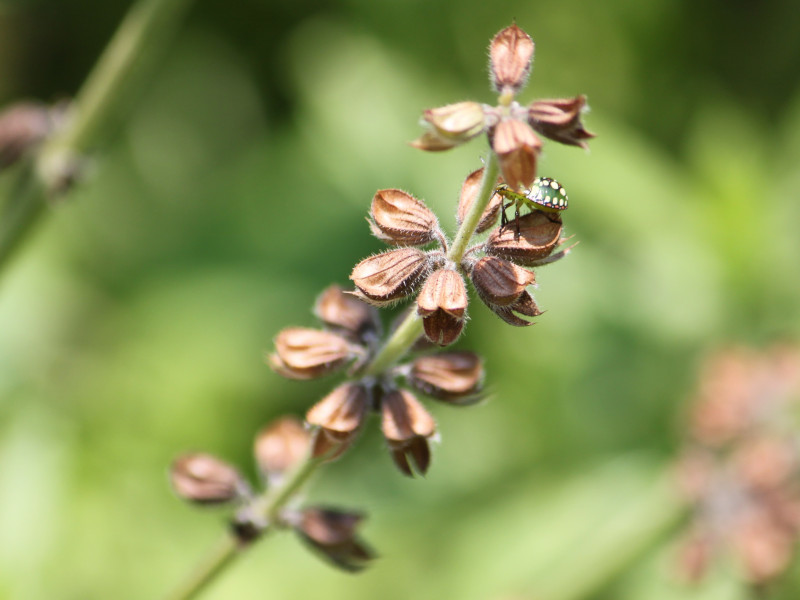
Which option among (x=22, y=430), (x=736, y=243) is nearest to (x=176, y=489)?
(x=22, y=430)

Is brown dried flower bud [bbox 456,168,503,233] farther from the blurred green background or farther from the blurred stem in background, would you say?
the blurred green background

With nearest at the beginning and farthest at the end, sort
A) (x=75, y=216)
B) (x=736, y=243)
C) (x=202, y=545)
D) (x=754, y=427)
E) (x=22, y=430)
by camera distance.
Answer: (x=22, y=430)
(x=754, y=427)
(x=202, y=545)
(x=736, y=243)
(x=75, y=216)

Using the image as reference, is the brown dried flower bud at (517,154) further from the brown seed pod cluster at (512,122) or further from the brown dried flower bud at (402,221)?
the brown dried flower bud at (402,221)

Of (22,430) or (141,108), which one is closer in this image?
(22,430)

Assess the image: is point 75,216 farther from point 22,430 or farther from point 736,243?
point 736,243

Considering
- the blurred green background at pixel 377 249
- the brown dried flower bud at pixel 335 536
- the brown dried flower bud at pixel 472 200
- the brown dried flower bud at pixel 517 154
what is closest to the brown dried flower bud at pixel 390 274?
the brown dried flower bud at pixel 472 200

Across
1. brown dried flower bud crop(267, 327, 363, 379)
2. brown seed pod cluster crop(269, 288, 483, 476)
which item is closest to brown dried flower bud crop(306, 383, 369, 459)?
brown seed pod cluster crop(269, 288, 483, 476)
